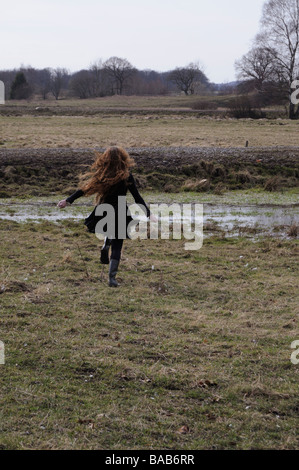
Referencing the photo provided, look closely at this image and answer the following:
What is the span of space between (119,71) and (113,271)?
11257 cm

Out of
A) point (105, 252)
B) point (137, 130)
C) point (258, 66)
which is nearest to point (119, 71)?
point (258, 66)

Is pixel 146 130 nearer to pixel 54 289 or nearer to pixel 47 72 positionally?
pixel 54 289

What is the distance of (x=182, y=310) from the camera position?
7.16 meters

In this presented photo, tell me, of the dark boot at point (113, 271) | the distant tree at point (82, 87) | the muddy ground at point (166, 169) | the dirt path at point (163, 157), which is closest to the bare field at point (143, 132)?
the dirt path at point (163, 157)

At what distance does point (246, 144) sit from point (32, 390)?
2446 cm

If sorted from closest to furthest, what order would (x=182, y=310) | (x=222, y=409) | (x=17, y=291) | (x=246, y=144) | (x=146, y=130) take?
1. (x=222, y=409)
2. (x=182, y=310)
3. (x=17, y=291)
4. (x=246, y=144)
5. (x=146, y=130)

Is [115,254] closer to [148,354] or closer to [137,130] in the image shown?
[148,354]

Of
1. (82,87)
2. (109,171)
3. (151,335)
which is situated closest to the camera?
(151,335)

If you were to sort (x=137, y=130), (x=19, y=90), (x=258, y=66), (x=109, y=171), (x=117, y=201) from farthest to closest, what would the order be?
(x=19, y=90) < (x=258, y=66) < (x=137, y=130) < (x=117, y=201) < (x=109, y=171)

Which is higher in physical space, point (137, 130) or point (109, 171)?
point (137, 130)

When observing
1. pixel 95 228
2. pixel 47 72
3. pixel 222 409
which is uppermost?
pixel 47 72

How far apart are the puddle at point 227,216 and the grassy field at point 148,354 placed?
299 centimetres

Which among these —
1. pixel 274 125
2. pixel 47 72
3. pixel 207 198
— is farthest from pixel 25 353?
pixel 47 72

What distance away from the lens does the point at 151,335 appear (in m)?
6.23
